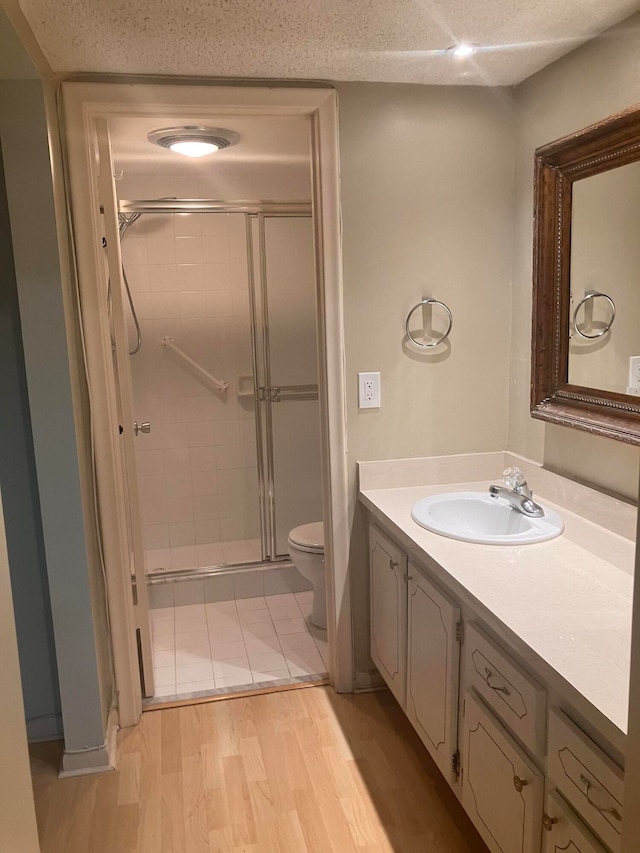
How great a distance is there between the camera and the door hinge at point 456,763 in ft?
5.91

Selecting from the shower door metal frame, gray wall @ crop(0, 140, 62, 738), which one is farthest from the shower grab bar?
gray wall @ crop(0, 140, 62, 738)

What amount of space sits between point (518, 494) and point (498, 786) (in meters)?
0.85

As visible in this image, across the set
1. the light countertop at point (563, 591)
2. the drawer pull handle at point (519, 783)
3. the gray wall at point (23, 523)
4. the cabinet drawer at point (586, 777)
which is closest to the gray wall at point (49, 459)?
the gray wall at point (23, 523)

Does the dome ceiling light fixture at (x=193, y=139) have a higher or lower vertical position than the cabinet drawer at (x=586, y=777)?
higher

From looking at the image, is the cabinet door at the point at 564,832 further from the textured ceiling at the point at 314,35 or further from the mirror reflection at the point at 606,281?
the textured ceiling at the point at 314,35

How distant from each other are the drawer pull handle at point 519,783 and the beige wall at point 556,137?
2.64ft

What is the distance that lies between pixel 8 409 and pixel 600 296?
6.06ft

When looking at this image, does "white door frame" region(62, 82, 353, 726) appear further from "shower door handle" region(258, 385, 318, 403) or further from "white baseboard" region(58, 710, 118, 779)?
"shower door handle" region(258, 385, 318, 403)

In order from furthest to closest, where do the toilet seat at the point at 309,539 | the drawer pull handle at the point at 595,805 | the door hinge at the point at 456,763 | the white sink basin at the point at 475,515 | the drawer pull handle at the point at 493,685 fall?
the toilet seat at the point at 309,539
the white sink basin at the point at 475,515
the door hinge at the point at 456,763
the drawer pull handle at the point at 493,685
the drawer pull handle at the point at 595,805

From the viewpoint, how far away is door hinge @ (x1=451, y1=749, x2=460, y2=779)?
1.80m

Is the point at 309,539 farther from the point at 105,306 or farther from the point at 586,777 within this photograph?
the point at 586,777

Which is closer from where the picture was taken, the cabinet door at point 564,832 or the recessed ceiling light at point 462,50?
the cabinet door at point 564,832

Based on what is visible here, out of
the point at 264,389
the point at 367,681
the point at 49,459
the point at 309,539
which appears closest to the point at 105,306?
the point at 49,459

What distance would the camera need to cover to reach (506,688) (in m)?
1.49
